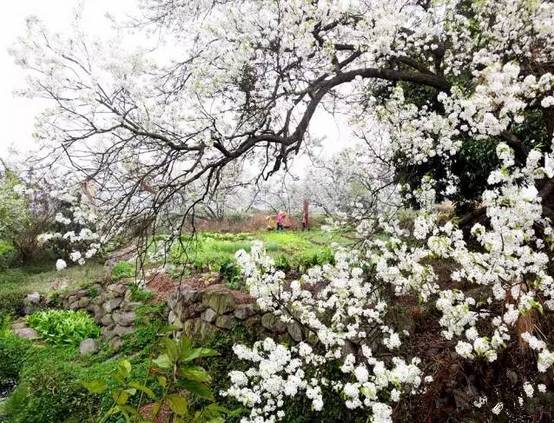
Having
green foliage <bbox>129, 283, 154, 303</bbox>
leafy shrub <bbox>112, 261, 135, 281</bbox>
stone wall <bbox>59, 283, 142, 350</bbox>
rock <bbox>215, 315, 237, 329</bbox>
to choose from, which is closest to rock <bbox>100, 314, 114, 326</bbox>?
stone wall <bbox>59, 283, 142, 350</bbox>

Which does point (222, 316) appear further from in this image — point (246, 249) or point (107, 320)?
point (246, 249)

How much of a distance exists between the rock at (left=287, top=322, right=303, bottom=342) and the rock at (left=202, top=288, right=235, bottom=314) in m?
0.98

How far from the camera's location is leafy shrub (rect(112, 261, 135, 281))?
9.62 meters

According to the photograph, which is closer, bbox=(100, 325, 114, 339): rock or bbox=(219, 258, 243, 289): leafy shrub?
bbox=(219, 258, 243, 289): leafy shrub

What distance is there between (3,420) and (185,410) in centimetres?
657

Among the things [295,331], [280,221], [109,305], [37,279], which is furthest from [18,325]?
[280,221]

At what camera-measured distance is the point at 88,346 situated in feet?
24.9

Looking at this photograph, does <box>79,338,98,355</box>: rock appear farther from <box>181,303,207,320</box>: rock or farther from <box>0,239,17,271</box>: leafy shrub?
<box>0,239,17,271</box>: leafy shrub

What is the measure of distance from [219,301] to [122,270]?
179 inches

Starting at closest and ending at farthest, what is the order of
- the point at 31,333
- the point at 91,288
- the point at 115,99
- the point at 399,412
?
1. the point at 399,412
2. the point at 115,99
3. the point at 31,333
4. the point at 91,288

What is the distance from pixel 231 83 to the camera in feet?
19.8

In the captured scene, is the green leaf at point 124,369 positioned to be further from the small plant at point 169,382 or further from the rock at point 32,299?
the rock at point 32,299

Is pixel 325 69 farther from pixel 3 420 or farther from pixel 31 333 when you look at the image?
pixel 31 333

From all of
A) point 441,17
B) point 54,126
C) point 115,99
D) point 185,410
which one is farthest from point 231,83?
point 185,410
